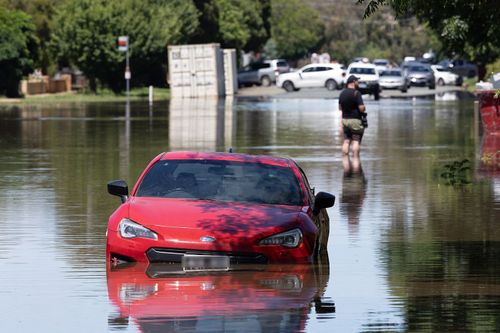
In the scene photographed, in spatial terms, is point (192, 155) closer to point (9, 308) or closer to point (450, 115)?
point (9, 308)

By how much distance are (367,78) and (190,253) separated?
203ft

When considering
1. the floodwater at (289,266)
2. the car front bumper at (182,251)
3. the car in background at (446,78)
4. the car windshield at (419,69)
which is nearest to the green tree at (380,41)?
the car in background at (446,78)

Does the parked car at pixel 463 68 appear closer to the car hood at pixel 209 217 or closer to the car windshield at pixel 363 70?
the car windshield at pixel 363 70

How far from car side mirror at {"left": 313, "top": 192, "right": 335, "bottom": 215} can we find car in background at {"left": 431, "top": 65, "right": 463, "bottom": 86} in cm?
8129

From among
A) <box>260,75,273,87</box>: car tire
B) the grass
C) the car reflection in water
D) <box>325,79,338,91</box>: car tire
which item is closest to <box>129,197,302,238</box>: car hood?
the car reflection in water

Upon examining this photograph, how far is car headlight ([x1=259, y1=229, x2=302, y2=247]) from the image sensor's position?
12938 millimetres

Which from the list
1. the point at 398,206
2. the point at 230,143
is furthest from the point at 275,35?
the point at 398,206

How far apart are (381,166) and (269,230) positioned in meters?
14.0

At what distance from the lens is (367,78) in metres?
74.0

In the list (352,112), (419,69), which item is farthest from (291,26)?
(352,112)

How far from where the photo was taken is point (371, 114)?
2004 inches

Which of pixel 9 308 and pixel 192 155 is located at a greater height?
pixel 192 155

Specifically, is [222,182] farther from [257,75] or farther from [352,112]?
[257,75]

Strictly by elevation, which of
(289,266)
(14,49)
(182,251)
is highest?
(14,49)
